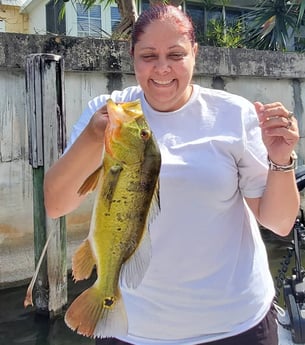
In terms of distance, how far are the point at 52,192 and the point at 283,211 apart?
757 millimetres

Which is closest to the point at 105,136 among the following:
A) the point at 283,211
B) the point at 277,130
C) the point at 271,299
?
the point at 277,130

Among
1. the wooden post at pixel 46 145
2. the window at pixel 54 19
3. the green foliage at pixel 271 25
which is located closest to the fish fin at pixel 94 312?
the wooden post at pixel 46 145

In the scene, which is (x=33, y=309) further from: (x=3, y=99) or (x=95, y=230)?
(x=95, y=230)

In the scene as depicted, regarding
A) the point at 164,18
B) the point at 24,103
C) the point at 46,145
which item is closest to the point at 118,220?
the point at 164,18

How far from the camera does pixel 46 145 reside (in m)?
4.98

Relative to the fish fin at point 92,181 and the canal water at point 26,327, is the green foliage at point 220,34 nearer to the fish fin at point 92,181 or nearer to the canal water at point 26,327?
the canal water at point 26,327

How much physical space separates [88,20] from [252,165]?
13655 mm

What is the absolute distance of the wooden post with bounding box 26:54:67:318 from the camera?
4.97 metres

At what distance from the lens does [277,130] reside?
1699mm

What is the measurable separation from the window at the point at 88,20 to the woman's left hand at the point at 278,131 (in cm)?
1312

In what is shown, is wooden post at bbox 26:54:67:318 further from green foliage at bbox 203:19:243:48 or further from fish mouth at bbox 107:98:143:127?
A: green foliage at bbox 203:19:243:48

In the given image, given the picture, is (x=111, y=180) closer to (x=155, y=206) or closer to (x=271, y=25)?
(x=155, y=206)

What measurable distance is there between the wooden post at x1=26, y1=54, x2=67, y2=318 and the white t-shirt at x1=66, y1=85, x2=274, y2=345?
10.6ft

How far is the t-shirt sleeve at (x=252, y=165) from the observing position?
Result: 5.99ft
